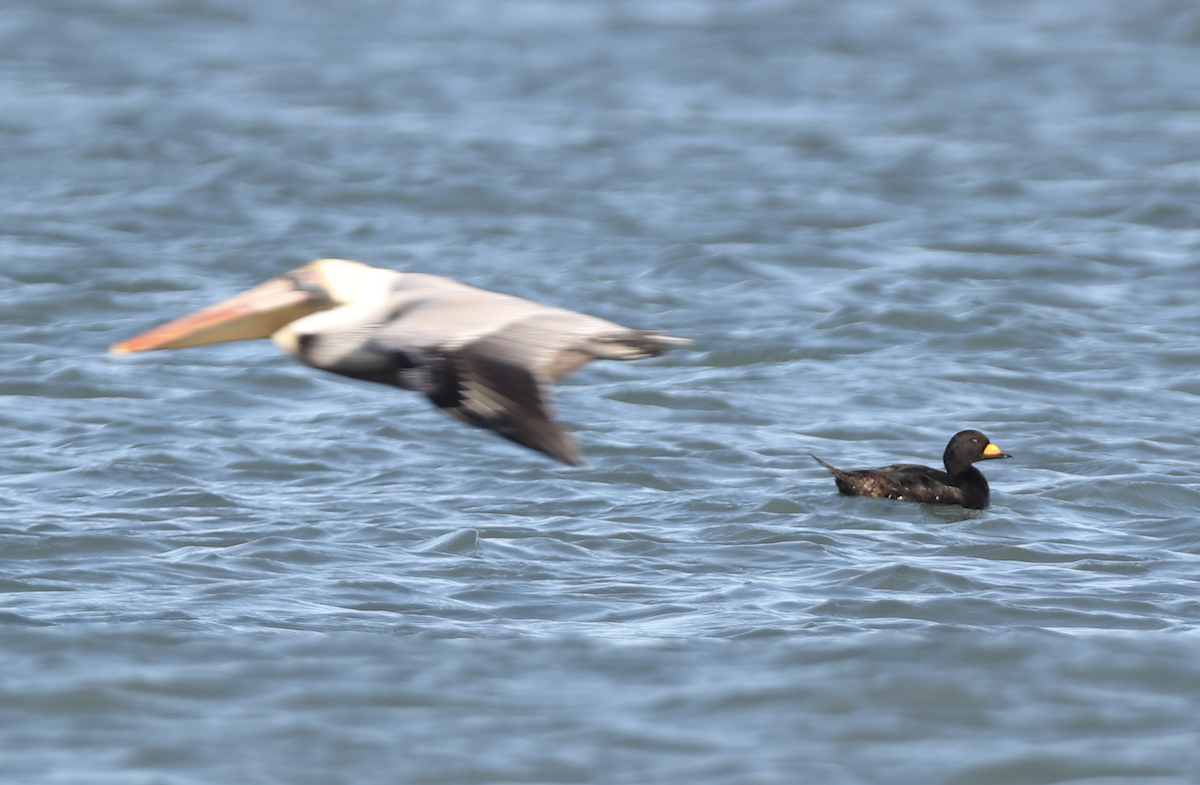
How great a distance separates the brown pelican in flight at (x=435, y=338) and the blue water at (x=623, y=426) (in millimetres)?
1392

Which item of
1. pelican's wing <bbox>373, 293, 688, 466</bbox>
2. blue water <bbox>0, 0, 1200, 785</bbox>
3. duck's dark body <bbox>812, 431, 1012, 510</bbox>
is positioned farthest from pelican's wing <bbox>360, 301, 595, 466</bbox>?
duck's dark body <bbox>812, 431, 1012, 510</bbox>

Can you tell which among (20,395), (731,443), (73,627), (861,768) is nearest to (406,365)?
(861,768)

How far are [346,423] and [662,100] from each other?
9.24 meters

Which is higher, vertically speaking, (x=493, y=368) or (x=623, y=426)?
(x=493, y=368)

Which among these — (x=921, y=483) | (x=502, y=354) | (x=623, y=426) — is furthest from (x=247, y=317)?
(x=623, y=426)

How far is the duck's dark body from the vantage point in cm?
834

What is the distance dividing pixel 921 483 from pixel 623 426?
1.89 meters

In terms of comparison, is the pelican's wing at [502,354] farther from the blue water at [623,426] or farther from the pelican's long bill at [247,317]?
the blue water at [623,426]

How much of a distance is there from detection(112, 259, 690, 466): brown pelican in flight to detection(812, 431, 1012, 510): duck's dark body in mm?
3458

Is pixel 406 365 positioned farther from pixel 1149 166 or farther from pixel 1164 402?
pixel 1149 166

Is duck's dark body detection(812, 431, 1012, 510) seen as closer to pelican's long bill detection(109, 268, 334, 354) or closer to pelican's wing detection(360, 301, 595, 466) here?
pelican's long bill detection(109, 268, 334, 354)

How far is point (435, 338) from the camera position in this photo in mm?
4609

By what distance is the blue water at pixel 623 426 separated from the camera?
5902mm

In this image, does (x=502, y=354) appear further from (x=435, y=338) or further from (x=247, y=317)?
(x=247, y=317)
